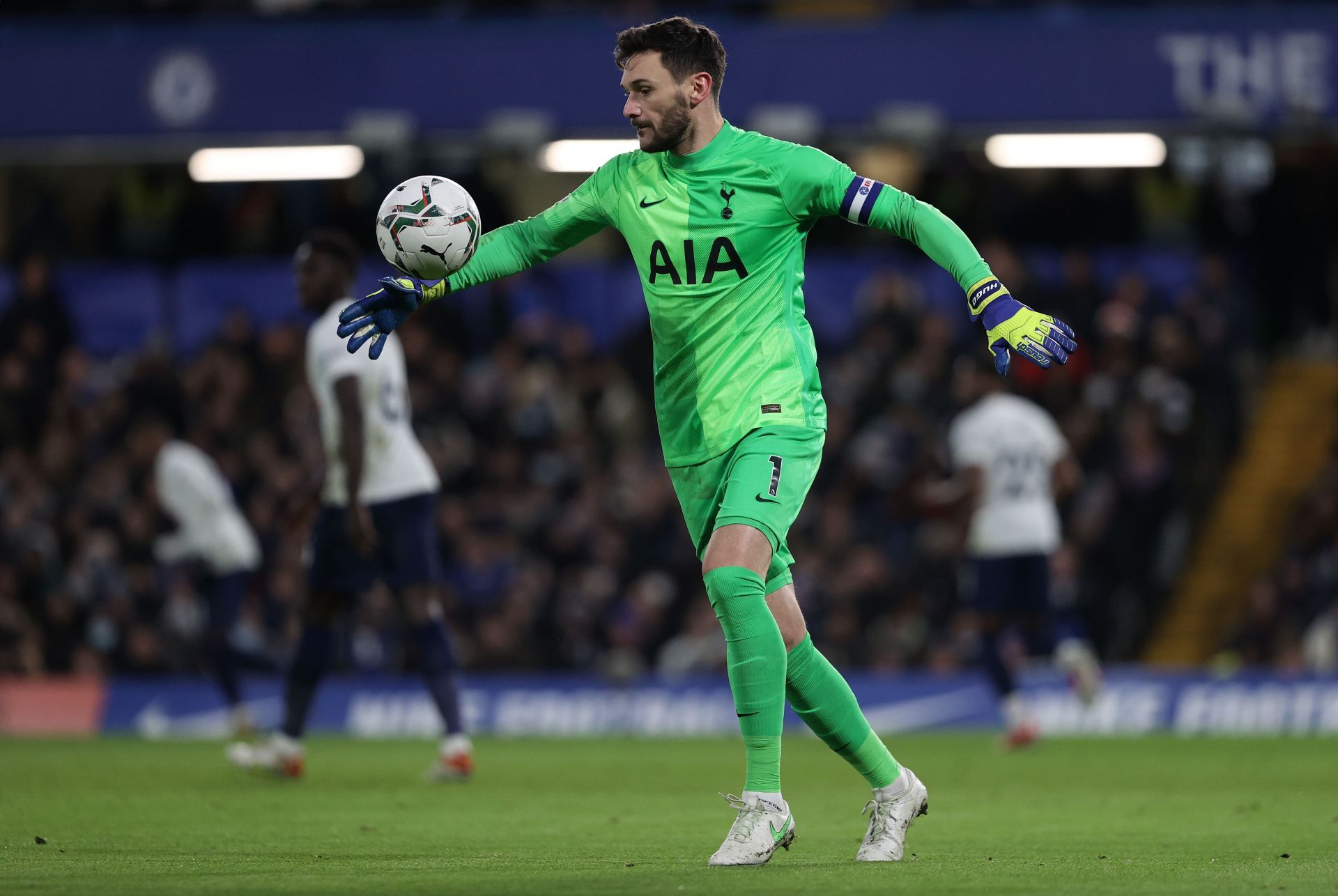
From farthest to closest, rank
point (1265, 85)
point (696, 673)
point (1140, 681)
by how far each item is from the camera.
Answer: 1. point (1265, 85)
2. point (696, 673)
3. point (1140, 681)

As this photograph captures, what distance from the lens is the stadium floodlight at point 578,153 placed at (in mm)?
19125

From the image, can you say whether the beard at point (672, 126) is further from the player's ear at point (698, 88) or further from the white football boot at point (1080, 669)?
the white football boot at point (1080, 669)

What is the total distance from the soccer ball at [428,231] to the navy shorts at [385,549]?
332cm

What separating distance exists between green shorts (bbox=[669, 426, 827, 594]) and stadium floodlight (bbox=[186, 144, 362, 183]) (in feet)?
45.9

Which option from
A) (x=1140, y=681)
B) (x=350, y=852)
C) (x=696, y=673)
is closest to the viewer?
(x=350, y=852)

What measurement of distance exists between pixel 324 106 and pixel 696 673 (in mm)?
6432

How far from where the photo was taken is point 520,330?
1894 cm

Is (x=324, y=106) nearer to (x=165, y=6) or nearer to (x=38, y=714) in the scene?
(x=165, y=6)

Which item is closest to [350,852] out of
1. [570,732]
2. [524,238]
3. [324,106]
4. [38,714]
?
[524,238]

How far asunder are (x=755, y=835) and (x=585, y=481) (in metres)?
12.0

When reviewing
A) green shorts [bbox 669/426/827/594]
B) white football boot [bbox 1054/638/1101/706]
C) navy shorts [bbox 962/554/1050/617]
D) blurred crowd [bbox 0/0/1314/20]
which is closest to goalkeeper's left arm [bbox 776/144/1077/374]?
green shorts [bbox 669/426/827/594]

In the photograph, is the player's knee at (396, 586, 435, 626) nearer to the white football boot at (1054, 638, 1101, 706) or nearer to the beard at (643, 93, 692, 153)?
the beard at (643, 93, 692, 153)

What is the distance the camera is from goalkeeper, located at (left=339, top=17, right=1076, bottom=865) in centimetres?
615

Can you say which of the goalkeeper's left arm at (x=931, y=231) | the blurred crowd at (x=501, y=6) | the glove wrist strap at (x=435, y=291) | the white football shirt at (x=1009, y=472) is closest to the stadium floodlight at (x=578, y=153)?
the blurred crowd at (x=501, y=6)
